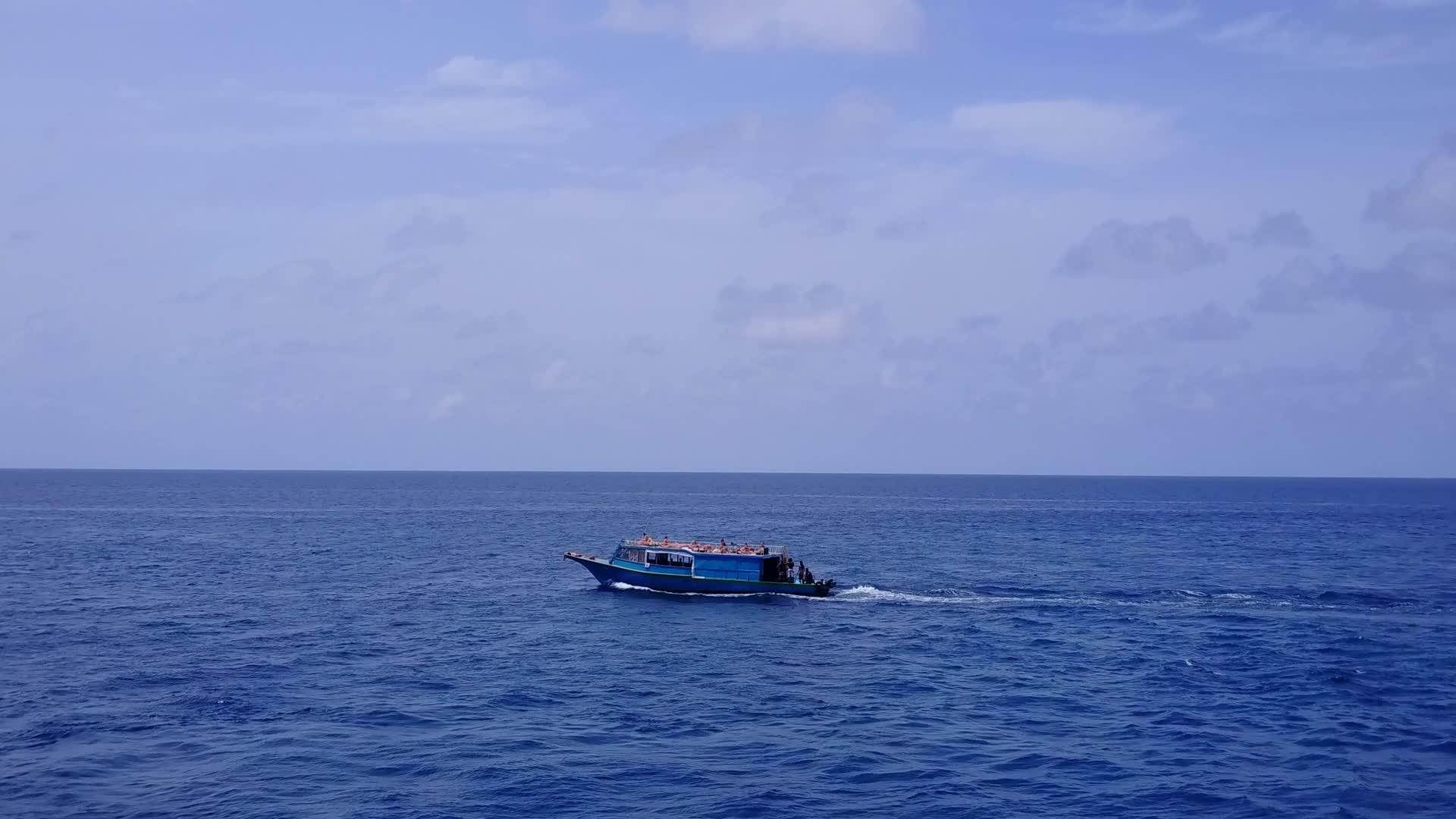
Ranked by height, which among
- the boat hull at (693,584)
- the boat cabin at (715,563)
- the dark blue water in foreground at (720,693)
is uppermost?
the boat cabin at (715,563)

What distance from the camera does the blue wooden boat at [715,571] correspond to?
88.1m

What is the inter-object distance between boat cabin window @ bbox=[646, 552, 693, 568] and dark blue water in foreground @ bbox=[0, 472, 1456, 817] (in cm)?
266

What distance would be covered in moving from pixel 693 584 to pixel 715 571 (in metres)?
2.04

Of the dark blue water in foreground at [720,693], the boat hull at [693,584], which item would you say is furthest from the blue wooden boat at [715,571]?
the dark blue water in foreground at [720,693]

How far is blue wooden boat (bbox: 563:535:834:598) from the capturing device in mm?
88125

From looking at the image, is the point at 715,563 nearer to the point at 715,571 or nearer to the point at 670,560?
the point at 715,571

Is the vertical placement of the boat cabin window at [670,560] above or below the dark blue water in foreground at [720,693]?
above

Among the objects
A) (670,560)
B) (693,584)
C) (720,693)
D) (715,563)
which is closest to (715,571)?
(715,563)

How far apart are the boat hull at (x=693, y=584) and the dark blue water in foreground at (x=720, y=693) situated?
1.12 meters

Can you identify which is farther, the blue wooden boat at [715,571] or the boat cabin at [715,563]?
the boat cabin at [715,563]

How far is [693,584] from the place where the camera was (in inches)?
3511

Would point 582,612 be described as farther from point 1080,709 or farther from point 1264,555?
point 1264,555

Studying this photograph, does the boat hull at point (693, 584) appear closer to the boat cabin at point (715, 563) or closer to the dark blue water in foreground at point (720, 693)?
the boat cabin at point (715, 563)

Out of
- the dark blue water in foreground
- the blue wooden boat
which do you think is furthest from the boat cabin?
the dark blue water in foreground
